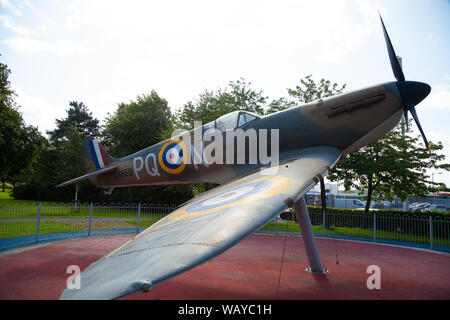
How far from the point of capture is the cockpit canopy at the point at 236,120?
656 centimetres

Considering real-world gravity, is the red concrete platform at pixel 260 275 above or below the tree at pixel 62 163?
below

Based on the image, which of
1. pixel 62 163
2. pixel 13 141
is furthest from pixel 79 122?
pixel 13 141

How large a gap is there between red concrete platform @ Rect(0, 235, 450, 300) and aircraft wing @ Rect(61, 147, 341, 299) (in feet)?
11.3

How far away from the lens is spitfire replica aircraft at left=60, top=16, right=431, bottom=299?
1953mm

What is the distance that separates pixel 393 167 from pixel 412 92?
586 inches

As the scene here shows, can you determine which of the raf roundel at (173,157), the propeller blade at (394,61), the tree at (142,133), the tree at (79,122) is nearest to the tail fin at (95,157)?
the raf roundel at (173,157)

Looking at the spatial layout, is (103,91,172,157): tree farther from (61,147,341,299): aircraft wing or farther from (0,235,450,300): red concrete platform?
(61,147,341,299): aircraft wing

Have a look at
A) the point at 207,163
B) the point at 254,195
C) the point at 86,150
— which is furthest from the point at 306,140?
the point at 86,150

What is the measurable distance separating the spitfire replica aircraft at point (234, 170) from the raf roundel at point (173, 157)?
0.09 ft

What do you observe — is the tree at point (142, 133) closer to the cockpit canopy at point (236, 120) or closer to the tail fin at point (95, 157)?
the tail fin at point (95, 157)

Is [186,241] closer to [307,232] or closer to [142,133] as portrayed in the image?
[307,232]

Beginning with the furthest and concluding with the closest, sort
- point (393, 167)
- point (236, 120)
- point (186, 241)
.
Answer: point (393, 167) < point (236, 120) < point (186, 241)

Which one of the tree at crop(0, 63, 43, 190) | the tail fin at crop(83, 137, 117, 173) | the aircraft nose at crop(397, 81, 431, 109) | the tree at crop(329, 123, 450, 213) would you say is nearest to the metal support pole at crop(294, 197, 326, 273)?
the aircraft nose at crop(397, 81, 431, 109)

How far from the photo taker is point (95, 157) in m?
10.5
